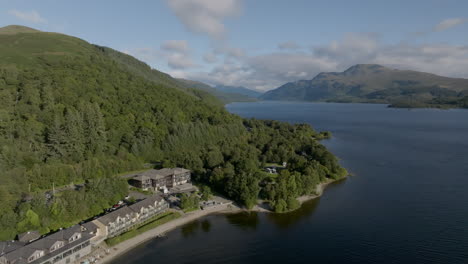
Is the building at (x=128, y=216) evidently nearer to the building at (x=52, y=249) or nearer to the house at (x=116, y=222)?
the house at (x=116, y=222)

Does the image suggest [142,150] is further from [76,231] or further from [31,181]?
[76,231]

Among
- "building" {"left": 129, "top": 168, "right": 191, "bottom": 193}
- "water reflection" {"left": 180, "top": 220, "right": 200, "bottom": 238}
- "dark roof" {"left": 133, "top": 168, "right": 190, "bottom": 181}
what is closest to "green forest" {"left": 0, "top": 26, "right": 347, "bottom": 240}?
"building" {"left": 129, "top": 168, "right": 191, "bottom": 193}

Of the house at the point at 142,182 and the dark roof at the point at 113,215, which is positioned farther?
the house at the point at 142,182

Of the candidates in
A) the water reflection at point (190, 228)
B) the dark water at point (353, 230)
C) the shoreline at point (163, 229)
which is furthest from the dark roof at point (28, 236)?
the water reflection at point (190, 228)

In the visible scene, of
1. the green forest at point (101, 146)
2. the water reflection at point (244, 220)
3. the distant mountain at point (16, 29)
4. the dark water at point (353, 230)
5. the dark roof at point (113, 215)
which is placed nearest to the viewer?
the dark water at point (353, 230)

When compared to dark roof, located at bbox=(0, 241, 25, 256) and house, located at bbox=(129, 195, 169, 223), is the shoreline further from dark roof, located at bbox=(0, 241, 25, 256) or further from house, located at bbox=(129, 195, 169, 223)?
dark roof, located at bbox=(0, 241, 25, 256)

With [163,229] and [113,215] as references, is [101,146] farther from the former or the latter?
[163,229]

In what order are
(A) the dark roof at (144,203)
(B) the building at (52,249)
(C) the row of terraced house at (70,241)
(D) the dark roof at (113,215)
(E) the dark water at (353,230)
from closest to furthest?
(B) the building at (52,249) → (C) the row of terraced house at (70,241) → (E) the dark water at (353,230) → (D) the dark roof at (113,215) → (A) the dark roof at (144,203)

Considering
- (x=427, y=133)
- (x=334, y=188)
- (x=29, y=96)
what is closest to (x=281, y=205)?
(x=334, y=188)
